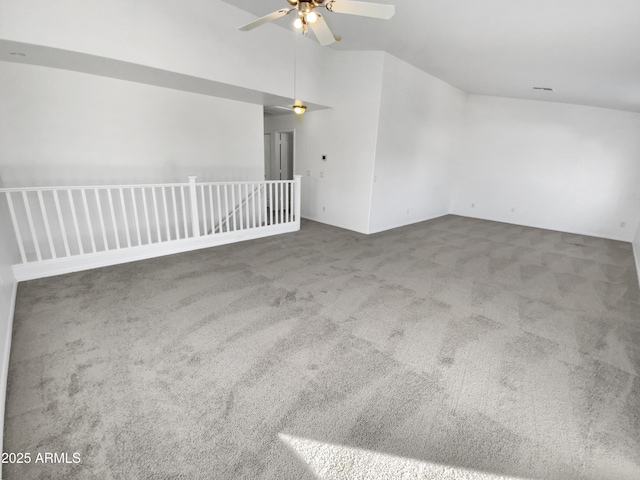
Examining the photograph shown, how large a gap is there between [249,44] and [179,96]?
149 cm

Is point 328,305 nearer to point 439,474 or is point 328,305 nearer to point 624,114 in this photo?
point 439,474

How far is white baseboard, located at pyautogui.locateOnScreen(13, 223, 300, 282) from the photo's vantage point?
3.25m

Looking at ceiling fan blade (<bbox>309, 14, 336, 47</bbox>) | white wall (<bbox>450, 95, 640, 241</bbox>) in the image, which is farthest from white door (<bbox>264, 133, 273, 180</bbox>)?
ceiling fan blade (<bbox>309, 14, 336, 47</bbox>)

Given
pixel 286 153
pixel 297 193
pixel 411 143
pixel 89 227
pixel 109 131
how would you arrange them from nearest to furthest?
pixel 89 227, pixel 109 131, pixel 297 193, pixel 411 143, pixel 286 153

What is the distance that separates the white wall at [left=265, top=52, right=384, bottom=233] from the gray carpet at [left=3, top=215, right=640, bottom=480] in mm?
2515

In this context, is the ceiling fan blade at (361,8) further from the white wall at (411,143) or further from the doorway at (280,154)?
the doorway at (280,154)

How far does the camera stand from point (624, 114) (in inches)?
241

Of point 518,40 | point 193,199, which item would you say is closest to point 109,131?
point 193,199

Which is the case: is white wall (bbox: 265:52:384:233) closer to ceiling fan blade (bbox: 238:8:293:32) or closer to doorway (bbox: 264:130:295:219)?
doorway (bbox: 264:130:295:219)

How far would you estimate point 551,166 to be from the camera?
6949 mm

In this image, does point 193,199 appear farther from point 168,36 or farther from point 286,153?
point 286,153

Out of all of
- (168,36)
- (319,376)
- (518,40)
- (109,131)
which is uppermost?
(518,40)

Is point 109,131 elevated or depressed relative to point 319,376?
elevated

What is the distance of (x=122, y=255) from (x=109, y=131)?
6.33 ft
